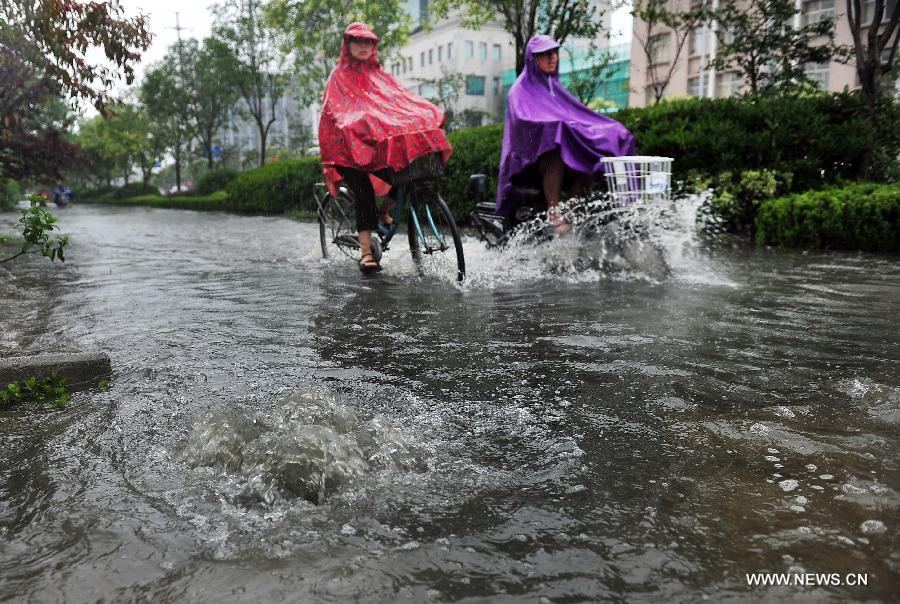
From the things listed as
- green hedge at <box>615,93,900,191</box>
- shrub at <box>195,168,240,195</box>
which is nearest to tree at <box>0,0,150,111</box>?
green hedge at <box>615,93,900,191</box>

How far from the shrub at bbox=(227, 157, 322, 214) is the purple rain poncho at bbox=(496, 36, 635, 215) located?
13759 mm

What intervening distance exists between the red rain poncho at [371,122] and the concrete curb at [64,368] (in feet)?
11.5

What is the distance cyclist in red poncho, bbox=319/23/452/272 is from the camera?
21.8 ft

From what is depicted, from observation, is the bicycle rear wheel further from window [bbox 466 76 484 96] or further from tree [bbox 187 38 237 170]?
window [bbox 466 76 484 96]

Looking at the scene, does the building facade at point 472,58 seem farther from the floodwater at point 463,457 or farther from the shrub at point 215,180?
the floodwater at point 463,457

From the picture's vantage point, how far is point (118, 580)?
186 centimetres

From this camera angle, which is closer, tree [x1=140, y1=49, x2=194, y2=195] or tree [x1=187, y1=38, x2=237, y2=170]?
tree [x1=187, y1=38, x2=237, y2=170]

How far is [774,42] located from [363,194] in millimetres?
9528

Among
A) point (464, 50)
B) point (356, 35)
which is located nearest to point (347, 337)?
point (356, 35)

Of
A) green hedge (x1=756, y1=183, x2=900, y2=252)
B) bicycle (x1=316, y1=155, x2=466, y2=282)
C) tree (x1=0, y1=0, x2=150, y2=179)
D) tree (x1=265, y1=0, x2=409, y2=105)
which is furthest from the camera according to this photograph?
tree (x1=265, y1=0, x2=409, y2=105)

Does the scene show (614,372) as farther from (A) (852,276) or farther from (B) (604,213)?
(A) (852,276)

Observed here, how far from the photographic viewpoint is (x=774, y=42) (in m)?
13.3

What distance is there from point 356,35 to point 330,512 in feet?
19.1

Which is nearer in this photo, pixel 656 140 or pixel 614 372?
pixel 614 372
